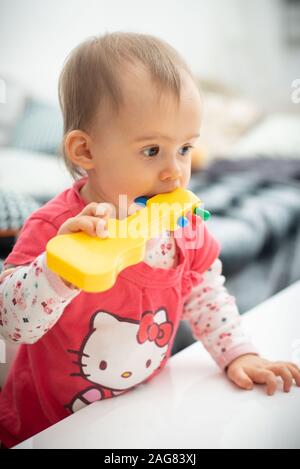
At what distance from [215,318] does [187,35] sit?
1.78 meters

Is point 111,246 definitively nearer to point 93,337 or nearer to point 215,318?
point 93,337

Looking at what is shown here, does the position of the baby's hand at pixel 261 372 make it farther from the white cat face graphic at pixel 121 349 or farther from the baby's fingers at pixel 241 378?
the white cat face graphic at pixel 121 349

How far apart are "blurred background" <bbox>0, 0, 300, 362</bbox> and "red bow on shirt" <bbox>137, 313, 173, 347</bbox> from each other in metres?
0.27

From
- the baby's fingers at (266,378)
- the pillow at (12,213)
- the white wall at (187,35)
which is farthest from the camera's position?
the white wall at (187,35)

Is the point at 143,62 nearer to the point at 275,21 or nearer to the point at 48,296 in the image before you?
the point at 48,296

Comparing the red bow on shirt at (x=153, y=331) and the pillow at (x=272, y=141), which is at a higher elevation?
the red bow on shirt at (x=153, y=331)

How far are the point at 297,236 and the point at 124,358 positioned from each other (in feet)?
3.61

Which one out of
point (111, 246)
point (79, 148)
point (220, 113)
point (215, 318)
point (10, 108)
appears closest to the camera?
point (111, 246)

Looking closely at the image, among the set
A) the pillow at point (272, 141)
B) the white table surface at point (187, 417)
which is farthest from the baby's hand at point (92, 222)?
the pillow at point (272, 141)

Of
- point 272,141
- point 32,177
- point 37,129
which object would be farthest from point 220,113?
point 32,177

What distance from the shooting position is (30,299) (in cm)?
43

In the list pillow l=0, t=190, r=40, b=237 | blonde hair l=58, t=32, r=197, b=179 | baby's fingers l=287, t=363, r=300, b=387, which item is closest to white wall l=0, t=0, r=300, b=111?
pillow l=0, t=190, r=40, b=237

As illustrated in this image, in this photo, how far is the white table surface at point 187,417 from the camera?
1.58 feet

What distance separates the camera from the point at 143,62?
470 millimetres
